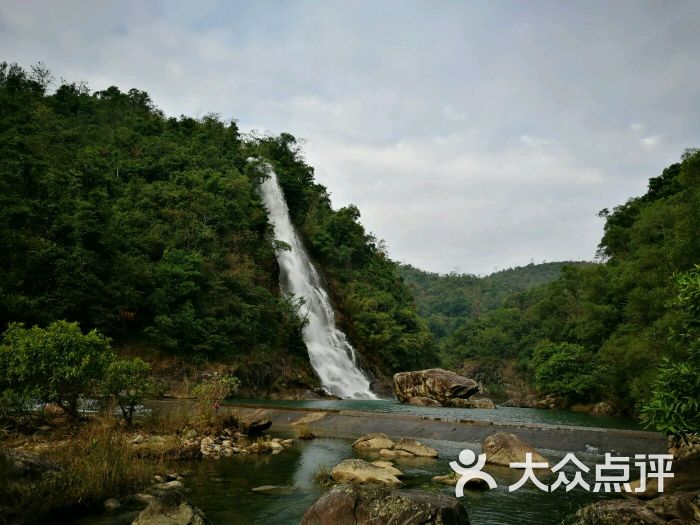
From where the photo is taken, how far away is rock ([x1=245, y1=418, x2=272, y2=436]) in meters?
16.6

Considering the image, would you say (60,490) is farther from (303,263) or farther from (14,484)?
(303,263)

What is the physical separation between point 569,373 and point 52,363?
37537 mm

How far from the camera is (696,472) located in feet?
28.3

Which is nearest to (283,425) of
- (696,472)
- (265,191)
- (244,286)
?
(696,472)

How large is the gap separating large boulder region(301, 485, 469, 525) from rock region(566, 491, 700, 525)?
1756 millimetres

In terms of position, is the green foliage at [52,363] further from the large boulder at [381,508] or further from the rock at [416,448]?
the large boulder at [381,508]

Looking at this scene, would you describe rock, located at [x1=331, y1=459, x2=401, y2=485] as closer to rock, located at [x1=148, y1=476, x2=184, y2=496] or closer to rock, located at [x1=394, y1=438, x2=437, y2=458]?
rock, located at [x1=148, y1=476, x2=184, y2=496]

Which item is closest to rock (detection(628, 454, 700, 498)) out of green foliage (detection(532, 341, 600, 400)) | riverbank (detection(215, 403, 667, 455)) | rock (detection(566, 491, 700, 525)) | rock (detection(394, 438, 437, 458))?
rock (detection(566, 491, 700, 525))

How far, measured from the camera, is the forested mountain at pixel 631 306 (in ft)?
77.4

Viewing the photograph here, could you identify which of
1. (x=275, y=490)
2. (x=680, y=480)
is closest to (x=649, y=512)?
(x=680, y=480)

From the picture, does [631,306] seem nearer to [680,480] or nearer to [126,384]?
[680,480]

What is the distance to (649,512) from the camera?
6996 mm

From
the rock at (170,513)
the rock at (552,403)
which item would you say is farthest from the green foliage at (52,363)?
the rock at (552,403)

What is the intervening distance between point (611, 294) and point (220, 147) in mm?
42587
